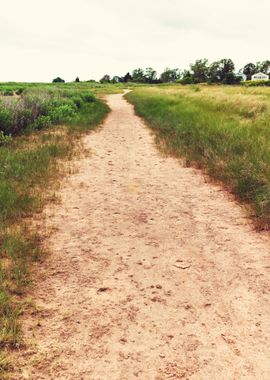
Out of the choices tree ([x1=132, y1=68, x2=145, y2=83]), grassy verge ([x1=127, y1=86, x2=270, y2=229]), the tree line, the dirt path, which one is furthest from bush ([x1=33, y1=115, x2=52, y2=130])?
tree ([x1=132, y1=68, x2=145, y2=83])

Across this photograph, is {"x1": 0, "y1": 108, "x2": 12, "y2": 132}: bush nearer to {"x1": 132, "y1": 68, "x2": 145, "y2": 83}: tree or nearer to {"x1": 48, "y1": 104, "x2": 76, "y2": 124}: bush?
{"x1": 48, "y1": 104, "x2": 76, "y2": 124}: bush

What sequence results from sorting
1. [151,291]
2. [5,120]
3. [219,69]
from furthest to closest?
[219,69] → [5,120] → [151,291]

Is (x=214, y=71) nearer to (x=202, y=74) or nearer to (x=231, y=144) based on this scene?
(x=202, y=74)

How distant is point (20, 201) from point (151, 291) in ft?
9.80

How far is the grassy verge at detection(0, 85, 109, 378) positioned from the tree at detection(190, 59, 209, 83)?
354 ft

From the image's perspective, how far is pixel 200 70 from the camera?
374 ft

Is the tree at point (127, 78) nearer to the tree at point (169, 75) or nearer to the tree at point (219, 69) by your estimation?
the tree at point (169, 75)

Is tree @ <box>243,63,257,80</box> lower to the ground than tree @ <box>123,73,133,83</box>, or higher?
higher

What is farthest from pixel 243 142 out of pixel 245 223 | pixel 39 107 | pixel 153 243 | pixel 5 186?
pixel 39 107

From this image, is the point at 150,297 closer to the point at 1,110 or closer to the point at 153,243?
the point at 153,243

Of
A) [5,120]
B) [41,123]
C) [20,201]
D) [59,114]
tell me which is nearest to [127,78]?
[59,114]

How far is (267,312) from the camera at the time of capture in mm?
3225

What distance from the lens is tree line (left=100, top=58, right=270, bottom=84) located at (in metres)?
108

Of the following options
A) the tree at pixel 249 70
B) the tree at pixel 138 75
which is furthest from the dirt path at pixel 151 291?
the tree at pixel 249 70
